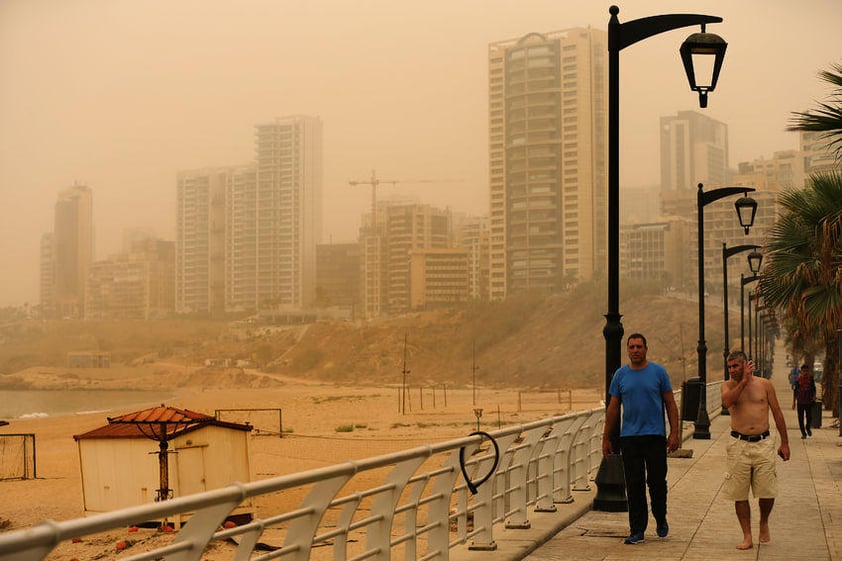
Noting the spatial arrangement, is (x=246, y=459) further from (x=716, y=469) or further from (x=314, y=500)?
(x=314, y=500)

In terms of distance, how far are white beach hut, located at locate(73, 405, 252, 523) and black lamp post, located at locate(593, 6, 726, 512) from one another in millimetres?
12535

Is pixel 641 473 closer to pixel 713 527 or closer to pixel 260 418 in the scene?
pixel 713 527

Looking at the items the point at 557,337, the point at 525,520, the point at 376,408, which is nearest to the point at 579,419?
the point at 525,520

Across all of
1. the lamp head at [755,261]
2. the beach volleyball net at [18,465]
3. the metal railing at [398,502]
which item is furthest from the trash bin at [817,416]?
the beach volleyball net at [18,465]

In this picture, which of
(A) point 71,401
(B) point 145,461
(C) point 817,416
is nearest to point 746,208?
(C) point 817,416

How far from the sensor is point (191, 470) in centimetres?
2377

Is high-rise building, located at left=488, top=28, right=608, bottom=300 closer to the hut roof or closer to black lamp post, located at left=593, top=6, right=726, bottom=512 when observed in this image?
the hut roof

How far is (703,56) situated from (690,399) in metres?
16.4

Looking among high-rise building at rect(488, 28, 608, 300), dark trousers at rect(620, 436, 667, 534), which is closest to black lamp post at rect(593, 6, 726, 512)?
dark trousers at rect(620, 436, 667, 534)

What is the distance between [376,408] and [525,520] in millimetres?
97894

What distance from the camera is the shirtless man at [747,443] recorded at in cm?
948

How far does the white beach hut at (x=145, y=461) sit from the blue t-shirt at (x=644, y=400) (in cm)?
1455

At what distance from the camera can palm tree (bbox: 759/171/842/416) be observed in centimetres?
1767

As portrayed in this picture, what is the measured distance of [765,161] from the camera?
646ft
